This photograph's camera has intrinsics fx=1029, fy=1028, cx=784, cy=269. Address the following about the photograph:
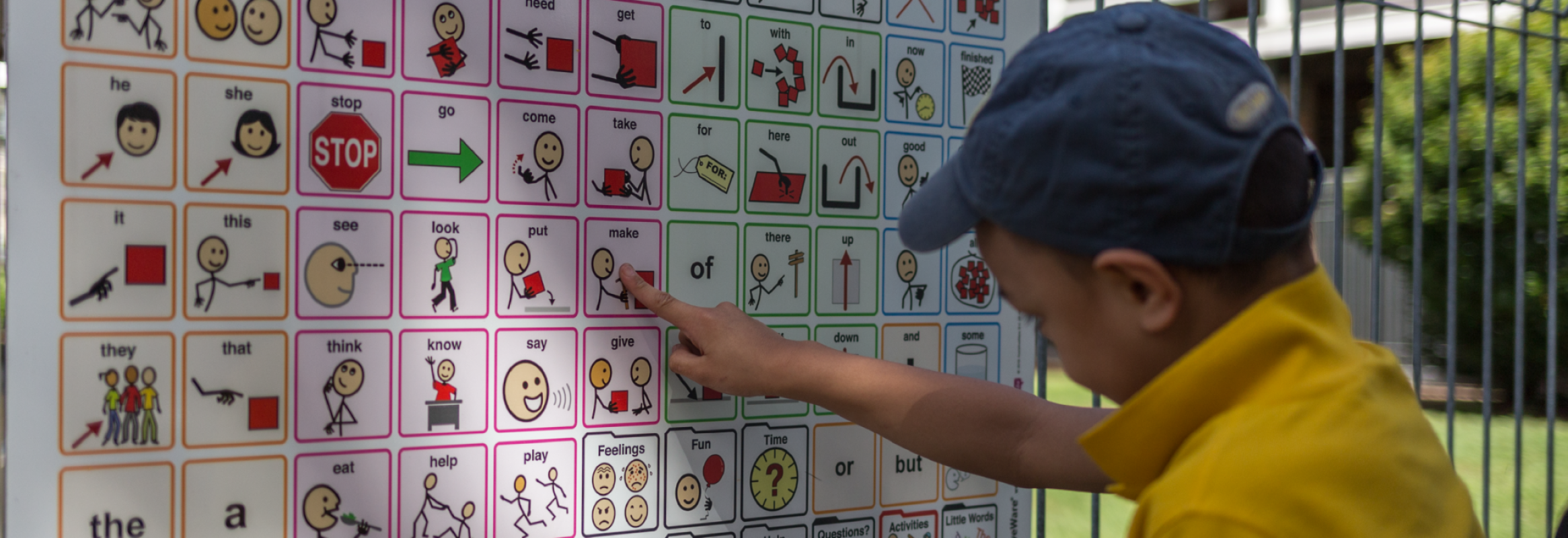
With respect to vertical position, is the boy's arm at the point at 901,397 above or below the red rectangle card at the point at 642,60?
below

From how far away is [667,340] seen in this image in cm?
104

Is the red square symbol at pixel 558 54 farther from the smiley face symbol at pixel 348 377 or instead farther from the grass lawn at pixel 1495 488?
the grass lawn at pixel 1495 488

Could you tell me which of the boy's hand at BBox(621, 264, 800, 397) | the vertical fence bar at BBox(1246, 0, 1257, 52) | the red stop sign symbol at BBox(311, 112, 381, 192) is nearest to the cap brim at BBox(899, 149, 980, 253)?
the boy's hand at BBox(621, 264, 800, 397)

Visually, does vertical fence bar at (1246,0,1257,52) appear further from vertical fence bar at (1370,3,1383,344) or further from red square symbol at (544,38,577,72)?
red square symbol at (544,38,577,72)

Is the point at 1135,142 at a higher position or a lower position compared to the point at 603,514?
higher

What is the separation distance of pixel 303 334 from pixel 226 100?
0.67 feet

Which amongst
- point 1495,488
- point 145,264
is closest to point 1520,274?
point 145,264

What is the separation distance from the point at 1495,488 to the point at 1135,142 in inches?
173

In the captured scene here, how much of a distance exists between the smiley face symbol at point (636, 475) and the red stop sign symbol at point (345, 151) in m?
0.37

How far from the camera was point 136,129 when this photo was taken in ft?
2.71

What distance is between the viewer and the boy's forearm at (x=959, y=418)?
3.35 feet

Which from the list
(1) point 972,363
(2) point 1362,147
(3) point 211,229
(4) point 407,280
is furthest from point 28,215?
(2) point 1362,147

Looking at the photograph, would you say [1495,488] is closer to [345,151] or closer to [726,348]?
[726,348]

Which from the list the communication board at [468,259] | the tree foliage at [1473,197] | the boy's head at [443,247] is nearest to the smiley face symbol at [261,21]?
the communication board at [468,259]
